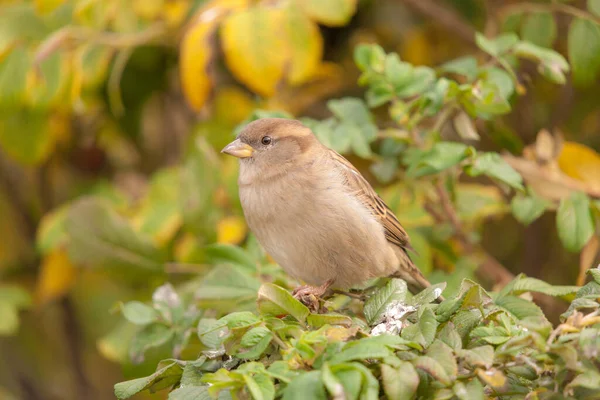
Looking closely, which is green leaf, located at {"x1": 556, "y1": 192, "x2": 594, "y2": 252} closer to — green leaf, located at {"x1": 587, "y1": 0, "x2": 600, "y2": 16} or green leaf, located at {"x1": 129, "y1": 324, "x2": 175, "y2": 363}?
green leaf, located at {"x1": 587, "y1": 0, "x2": 600, "y2": 16}

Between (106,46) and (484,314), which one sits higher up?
(106,46)

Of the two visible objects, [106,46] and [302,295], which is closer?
[302,295]

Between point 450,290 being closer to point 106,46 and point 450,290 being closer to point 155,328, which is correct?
point 155,328

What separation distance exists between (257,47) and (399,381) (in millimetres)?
1270

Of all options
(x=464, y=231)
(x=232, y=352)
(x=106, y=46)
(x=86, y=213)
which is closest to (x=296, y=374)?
(x=232, y=352)

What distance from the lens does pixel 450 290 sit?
1.93 metres

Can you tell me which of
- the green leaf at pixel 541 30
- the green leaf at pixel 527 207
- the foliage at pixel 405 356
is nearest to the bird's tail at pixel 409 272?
the green leaf at pixel 527 207

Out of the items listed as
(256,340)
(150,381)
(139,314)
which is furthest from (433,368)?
(139,314)

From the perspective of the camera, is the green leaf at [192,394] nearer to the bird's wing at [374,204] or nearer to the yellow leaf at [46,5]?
the bird's wing at [374,204]

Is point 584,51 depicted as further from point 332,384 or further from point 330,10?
point 332,384

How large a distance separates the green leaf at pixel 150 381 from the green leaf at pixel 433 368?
42 centimetres

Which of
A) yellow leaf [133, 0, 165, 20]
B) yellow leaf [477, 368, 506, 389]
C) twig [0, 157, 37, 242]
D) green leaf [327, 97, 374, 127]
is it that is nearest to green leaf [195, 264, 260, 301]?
green leaf [327, 97, 374, 127]

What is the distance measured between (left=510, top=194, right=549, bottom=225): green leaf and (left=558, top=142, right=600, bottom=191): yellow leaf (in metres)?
0.22

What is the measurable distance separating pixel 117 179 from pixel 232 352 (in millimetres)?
2282
